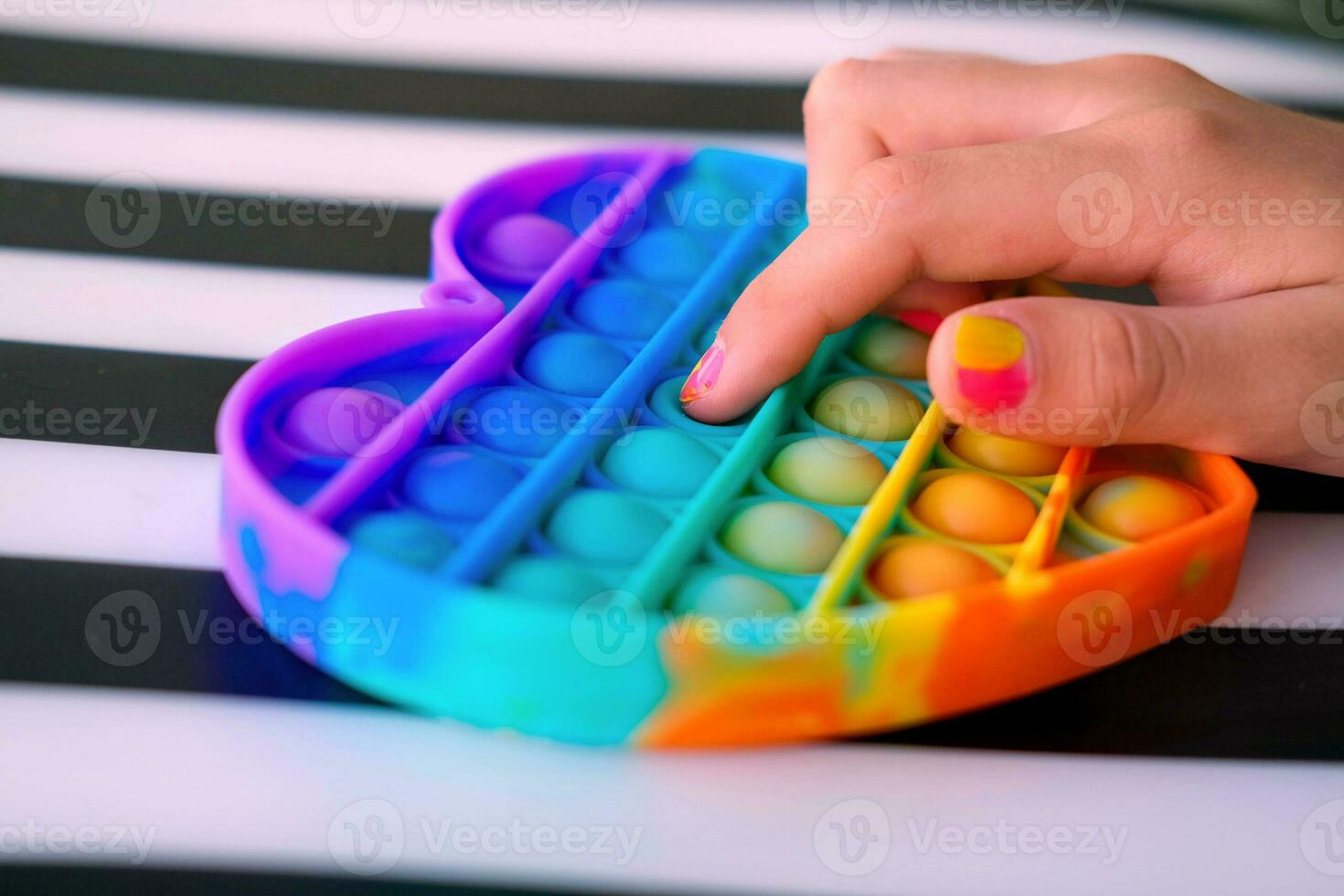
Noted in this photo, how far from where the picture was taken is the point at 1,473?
812mm

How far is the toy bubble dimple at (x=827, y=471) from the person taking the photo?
2.43 ft

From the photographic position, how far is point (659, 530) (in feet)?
2.30

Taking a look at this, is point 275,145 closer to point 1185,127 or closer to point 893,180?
point 893,180

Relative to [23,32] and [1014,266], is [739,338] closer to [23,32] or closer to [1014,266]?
[1014,266]

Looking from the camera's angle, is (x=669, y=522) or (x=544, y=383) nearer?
(x=669, y=522)

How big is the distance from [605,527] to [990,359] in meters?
0.22

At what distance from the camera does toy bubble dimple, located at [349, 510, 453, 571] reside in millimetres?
646

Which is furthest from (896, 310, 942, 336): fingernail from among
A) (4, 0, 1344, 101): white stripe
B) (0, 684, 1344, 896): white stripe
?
(4, 0, 1344, 101): white stripe

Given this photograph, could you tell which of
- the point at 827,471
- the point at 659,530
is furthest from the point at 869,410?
the point at 659,530

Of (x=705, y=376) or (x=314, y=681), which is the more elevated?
(x=705, y=376)

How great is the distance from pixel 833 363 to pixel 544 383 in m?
0.20

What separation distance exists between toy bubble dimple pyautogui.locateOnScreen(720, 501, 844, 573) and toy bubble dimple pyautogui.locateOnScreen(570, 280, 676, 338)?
0.22 metres

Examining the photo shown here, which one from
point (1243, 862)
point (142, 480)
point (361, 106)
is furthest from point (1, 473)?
point (1243, 862)

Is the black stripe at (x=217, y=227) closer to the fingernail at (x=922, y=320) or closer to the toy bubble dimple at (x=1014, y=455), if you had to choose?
the fingernail at (x=922, y=320)
